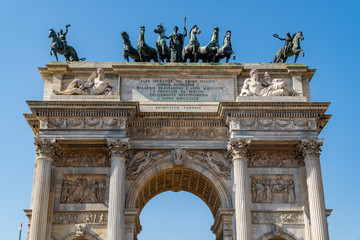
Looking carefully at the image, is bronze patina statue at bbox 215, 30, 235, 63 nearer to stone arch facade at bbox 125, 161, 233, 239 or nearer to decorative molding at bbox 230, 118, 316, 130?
decorative molding at bbox 230, 118, 316, 130

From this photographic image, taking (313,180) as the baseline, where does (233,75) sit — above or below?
above

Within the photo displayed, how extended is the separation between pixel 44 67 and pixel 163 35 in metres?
6.91

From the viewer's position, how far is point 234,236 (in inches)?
1038

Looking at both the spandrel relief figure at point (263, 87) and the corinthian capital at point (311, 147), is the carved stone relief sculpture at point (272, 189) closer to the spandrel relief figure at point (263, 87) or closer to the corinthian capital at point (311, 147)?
the corinthian capital at point (311, 147)

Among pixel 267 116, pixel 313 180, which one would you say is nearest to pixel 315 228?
pixel 313 180

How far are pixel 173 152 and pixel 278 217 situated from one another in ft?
20.3

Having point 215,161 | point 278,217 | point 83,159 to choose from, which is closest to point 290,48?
point 215,161

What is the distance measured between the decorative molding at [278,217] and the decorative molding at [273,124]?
4.23 m

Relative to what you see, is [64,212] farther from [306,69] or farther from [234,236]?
[306,69]

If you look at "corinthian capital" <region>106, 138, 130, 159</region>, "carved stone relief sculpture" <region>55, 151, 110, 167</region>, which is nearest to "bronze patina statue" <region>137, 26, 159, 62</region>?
"corinthian capital" <region>106, 138, 130, 159</region>

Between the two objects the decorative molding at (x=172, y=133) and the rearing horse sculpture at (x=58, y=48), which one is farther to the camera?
the rearing horse sculpture at (x=58, y=48)

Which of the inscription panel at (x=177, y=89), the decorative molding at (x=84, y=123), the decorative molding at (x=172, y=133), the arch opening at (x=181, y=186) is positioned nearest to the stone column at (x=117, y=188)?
the decorative molding at (x=84, y=123)

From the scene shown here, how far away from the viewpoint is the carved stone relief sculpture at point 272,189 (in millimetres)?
27500

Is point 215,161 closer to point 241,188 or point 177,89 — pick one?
point 241,188
